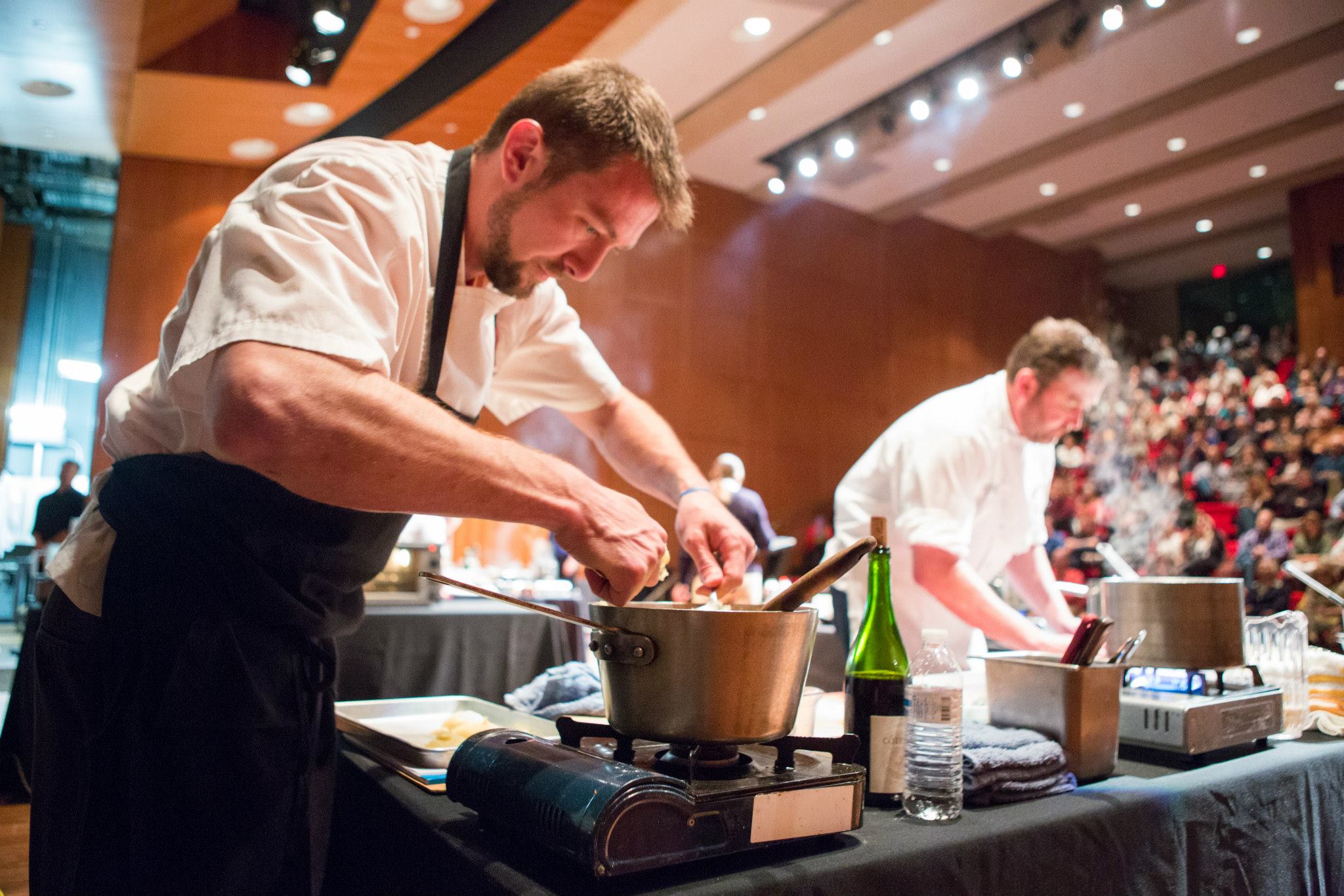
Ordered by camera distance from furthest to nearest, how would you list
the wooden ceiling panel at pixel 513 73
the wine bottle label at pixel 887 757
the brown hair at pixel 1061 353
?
→ the wooden ceiling panel at pixel 513 73 < the brown hair at pixel 1061 353 < the wine bottle label at pixel 887 757

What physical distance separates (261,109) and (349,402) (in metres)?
5.18

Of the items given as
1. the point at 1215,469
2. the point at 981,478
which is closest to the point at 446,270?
the point at 981,478

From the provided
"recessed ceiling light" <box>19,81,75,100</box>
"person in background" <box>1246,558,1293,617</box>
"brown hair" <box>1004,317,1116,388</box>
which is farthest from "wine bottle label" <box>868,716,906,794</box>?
"recessed ceiling light" <box>19,81,75,100</box>

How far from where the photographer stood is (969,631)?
2.15 metres

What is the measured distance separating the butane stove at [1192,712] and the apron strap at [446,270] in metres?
0.92

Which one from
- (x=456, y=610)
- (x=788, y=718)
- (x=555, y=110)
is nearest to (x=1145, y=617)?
(x=788, y=718)

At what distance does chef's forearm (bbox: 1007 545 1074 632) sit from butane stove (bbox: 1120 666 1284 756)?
0.83m

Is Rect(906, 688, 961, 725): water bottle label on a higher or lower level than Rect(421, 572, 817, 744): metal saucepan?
lower

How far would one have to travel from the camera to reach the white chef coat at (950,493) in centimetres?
198

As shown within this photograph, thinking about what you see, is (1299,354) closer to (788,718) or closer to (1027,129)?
(1027,129)

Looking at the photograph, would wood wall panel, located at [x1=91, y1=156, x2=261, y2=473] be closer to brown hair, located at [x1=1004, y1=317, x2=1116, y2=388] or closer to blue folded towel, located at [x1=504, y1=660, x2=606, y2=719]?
brown hair, located at [x1=1004, y1=317, x2=1116, y2=388]

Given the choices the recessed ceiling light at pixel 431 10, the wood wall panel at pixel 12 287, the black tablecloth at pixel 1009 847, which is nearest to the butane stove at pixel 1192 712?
the black tablecloth at pixel 1009 847

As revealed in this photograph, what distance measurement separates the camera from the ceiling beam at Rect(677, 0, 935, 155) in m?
5.42

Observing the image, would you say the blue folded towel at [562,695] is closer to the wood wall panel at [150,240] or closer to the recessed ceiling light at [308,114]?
the recessed ceiling light at [308,114]
